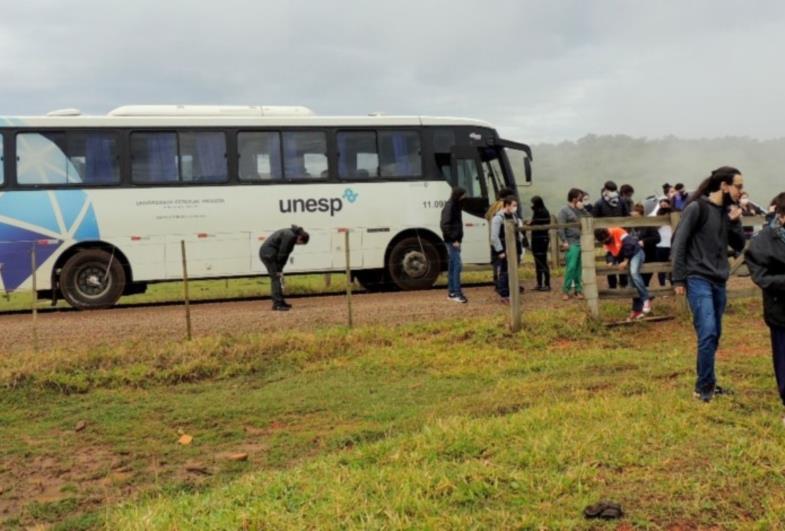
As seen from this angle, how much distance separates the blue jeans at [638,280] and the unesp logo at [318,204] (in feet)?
19.6

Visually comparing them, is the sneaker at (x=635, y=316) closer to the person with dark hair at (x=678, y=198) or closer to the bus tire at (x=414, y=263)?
the person with dark hair at (x=678, y=198)

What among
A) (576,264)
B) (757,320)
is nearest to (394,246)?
(576,264)

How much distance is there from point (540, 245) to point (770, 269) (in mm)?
7283

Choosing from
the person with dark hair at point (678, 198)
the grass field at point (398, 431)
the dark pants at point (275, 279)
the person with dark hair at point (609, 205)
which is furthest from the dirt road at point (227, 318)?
the person with dark hair at point (678, 198)

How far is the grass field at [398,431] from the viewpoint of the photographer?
4.07m

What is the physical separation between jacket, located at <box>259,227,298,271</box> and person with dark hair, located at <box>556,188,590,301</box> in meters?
3.99

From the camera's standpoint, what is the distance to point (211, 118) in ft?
44.5

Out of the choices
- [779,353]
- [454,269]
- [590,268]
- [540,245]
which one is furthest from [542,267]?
[779,353]

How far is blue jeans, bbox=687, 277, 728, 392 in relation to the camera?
18.8 ft

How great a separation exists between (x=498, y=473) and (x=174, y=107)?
36.5ft

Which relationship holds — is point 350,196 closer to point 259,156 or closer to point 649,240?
point 259,156

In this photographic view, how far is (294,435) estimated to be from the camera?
6.05 meters

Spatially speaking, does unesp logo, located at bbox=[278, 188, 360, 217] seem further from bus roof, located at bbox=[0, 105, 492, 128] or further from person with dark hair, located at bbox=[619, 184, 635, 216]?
person with dark hair, located at bbox=[619, 184, 635, 216]

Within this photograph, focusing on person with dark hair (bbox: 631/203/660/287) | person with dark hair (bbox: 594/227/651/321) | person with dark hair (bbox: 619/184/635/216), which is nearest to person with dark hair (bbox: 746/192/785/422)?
person with dark hair (bbox: 594/227/651/321)
